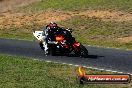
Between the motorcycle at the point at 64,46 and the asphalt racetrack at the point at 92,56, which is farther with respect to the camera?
the motorcycle at the point at 64,46

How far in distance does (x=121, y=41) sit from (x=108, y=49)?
13.9ft

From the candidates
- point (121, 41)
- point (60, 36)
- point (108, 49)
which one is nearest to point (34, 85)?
point (60, 36)

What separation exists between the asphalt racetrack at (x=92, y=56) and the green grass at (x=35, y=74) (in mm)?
1297

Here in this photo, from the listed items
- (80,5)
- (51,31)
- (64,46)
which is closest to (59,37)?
(51,31)

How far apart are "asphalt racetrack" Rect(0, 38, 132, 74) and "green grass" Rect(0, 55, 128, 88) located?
1.30 meters

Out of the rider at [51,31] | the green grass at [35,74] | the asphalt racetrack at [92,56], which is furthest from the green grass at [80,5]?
the green grass at [35,74]

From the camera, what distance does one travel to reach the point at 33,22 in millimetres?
43031

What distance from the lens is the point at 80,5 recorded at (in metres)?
48.2

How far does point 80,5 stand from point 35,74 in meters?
28.6

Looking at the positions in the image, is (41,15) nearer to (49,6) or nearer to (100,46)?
(49,6)

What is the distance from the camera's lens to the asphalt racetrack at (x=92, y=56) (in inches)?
906

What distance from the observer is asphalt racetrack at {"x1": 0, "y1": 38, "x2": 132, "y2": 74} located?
906 inches

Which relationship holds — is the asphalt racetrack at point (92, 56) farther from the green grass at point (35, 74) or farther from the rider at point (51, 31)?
the green grass at point (35, 74)

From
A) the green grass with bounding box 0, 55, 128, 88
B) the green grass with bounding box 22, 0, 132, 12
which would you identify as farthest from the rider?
the green grass with bounding box 22, 0, 132, 12
